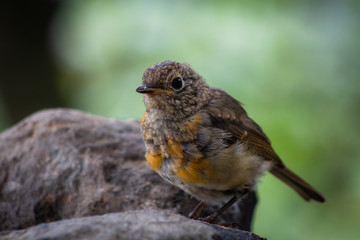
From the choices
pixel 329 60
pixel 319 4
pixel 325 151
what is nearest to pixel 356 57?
pixel 329 60

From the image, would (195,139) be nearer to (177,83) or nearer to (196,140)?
(196,140)

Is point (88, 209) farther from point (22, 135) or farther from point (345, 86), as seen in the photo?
point (345, 86)

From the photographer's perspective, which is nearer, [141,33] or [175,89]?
[175,89]

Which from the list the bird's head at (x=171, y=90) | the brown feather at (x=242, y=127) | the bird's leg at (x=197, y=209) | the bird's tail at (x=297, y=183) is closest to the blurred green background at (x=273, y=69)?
the bird's tail at (x=297, y=183)

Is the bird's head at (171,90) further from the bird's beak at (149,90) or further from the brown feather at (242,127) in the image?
the brown feather at (242,127)

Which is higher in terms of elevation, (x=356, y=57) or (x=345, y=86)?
(x=356, y=57)

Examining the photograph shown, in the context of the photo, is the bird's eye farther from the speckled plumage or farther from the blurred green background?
the blurred green background

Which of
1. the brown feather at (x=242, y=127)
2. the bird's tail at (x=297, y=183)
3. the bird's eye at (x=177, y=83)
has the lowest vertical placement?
the bird's tail at (x=297, y=183)
